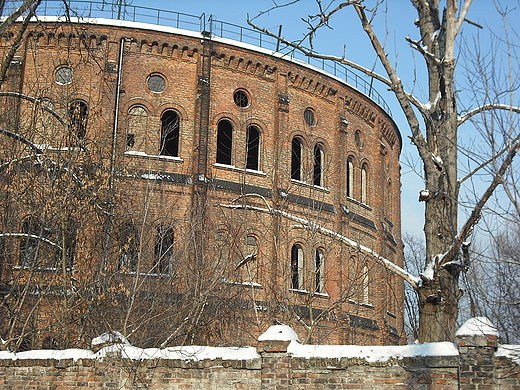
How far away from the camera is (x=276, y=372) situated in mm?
8477

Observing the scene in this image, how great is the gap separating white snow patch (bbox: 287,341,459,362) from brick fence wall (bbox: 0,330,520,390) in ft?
0.12

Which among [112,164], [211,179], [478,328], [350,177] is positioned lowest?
[478,328]

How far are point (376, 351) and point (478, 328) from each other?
4.10 ft

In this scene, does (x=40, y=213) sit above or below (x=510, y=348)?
above

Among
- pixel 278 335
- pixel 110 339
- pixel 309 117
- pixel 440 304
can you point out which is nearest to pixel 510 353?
pixel 440 304

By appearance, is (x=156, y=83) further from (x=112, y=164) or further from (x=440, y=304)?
(x=440, y=304)

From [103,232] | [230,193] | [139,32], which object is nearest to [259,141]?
[230,193]

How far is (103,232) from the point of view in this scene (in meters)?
13.2

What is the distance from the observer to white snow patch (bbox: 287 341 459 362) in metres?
7.64

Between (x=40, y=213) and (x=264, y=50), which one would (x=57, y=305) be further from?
(x=264, y=50)

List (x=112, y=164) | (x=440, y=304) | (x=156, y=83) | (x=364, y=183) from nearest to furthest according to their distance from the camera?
(x=440, y=304), (x=112, y=164), (x=156, y=83), (x=364, y=183)

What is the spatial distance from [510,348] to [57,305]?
917cm

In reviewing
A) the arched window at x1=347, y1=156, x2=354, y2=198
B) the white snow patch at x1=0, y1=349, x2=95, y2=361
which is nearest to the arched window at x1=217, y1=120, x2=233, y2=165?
the arched window at x1=347, y1=156, x2=354, y2=198

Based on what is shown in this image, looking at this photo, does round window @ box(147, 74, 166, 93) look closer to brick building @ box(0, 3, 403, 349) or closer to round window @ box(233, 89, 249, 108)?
brick building @ box(0, 3, 403, 349)
